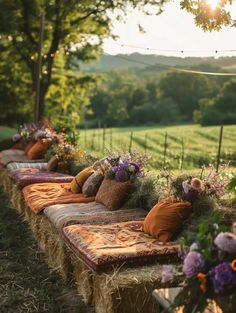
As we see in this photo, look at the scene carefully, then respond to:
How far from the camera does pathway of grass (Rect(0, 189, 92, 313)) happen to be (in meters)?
3.54

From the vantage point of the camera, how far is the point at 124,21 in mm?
13656

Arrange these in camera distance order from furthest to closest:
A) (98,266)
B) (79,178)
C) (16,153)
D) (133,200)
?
(16,153) → (79,178) → (133,200) → (98,266)

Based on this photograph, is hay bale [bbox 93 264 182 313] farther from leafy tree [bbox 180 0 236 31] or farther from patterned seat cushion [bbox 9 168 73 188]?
patterned seat cushion [bbox 9 168 73 188]

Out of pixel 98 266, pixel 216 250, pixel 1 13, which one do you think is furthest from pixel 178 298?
pixel 1 13

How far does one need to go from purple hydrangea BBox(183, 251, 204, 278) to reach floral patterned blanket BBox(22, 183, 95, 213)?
2757 mm

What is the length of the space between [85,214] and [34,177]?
2.00 m

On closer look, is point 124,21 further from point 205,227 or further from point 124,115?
point 124,115

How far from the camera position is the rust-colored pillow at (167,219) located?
144 inches

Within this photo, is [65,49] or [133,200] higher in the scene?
[65,49]

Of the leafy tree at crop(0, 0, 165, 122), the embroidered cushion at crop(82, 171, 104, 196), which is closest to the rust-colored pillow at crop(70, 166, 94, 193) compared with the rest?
the embroidered cushion at crop(82, 171, 104, 196)

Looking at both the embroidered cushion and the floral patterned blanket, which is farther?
the embroidered cushion

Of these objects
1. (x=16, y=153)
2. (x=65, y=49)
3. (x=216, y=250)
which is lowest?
(x=16, y=153)

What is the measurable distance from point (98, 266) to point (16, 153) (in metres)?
5.76

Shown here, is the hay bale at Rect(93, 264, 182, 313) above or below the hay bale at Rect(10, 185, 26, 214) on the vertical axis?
above
